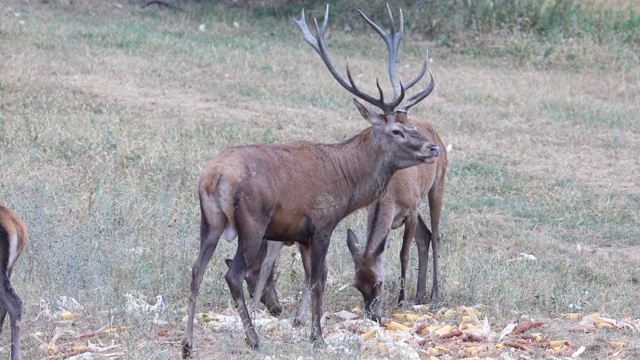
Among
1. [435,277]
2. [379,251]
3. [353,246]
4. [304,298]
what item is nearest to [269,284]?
[304,298]

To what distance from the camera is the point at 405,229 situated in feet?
29.4

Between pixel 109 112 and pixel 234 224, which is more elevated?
pixel 234 224

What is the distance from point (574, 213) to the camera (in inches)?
468

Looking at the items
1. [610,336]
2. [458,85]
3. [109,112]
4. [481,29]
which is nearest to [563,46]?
[481,29]

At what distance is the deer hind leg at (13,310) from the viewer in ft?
20.0

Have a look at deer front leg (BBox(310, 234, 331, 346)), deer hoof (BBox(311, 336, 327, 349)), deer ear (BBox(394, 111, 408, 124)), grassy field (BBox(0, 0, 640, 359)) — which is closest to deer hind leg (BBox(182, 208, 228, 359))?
grassy field (BBox(0, 0, 640, 359))

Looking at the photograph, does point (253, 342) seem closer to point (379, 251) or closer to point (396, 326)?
point (396, 326)

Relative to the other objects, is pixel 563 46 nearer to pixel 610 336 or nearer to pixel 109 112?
pixel 109 112

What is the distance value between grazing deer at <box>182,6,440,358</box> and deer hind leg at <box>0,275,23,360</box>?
1022 millimetres

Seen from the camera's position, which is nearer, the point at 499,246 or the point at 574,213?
the point at 499,246

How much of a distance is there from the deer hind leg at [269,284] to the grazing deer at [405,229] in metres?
0.67

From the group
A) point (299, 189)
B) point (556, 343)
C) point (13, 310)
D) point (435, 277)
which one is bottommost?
point (435, 277)

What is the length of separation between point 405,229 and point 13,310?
3.85 meters

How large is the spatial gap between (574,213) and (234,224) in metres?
6.44
